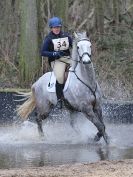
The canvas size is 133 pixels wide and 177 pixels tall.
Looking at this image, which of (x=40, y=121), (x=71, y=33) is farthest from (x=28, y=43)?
(x=40, y=121)

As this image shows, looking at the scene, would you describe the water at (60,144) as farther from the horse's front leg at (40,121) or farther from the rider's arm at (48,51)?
the rider's arm at (48,51)

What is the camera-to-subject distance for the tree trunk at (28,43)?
Result: 677 inches

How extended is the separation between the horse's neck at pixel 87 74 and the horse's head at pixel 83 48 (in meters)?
0.18

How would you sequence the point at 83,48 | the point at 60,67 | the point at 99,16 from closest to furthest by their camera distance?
1. the point at 83,48
2. the point at 60,67
3. the point at 99,16

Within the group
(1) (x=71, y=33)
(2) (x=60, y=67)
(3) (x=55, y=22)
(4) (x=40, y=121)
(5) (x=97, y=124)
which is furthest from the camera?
(1) (x=71, y=33)

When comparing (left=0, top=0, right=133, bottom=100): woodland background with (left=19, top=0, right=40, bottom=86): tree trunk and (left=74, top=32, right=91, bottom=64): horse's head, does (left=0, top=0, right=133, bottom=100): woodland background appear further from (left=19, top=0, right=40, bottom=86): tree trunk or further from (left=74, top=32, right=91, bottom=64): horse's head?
(left=74, top=32, right=91, bottom=64): horse's head

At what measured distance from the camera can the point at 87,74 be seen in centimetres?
1183

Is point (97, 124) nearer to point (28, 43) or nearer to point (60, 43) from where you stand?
point (60, 43)

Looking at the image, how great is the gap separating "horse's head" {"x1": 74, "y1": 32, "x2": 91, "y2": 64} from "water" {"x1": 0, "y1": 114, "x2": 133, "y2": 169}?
5.38ft

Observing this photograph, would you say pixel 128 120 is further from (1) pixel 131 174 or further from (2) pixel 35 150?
(1) pixel 131 174

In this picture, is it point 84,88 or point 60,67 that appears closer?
point 84,88

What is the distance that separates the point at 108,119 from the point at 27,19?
4352mm

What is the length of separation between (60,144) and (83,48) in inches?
76.3

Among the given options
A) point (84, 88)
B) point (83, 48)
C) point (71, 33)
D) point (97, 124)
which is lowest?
point (97, 124)
